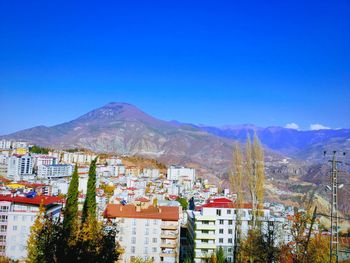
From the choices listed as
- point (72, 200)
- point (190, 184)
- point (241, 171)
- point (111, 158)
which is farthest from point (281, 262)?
point (111, 158)

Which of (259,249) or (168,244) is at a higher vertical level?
(259,249)

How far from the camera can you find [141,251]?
28.7 m

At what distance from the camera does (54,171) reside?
102375 millimetres

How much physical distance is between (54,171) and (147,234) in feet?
264

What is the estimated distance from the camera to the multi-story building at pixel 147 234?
94.4ft

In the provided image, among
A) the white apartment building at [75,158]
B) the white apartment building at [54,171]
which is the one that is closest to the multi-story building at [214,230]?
the white apartment building at [54,171]

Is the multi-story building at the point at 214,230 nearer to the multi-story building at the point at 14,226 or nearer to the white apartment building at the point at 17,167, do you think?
the multi-story building at the point at 14,226

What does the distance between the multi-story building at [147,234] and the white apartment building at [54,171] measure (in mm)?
76127

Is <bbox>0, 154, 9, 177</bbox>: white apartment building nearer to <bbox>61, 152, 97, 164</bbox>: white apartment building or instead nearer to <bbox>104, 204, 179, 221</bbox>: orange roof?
<bbox>61, 152, 97, 164</bbox>: white apartment building

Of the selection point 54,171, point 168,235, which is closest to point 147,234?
point 168,235

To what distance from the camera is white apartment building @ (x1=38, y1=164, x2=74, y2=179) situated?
99125 mm

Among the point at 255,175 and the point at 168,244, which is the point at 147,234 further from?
the point at 255,175

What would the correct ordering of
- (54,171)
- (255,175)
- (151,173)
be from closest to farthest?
(255,175) < (54,171) < (151,173)

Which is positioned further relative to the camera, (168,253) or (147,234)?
(168,253)
